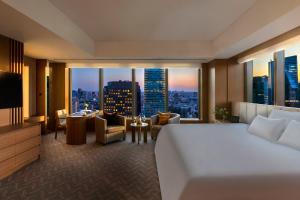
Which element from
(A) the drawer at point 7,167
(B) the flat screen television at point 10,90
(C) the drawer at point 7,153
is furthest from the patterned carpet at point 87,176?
(B) the flat screen television at point 10,90

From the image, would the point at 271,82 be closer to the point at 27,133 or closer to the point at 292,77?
the point at 292,77

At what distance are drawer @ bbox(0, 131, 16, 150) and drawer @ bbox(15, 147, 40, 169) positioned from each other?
327 mm

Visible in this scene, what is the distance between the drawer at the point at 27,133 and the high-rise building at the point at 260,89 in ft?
Answer: 16.8

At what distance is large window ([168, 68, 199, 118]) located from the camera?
7.04 m

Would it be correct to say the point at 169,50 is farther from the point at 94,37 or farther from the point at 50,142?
the point at 50,142

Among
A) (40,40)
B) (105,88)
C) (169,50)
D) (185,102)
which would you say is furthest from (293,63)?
(105,88)

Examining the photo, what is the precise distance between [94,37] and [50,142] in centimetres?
305

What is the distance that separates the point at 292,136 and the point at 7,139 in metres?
4.15

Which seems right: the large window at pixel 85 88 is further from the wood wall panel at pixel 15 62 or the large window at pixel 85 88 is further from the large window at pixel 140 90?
the wood wall panel at pixel 15 62

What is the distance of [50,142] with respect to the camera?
5254mm

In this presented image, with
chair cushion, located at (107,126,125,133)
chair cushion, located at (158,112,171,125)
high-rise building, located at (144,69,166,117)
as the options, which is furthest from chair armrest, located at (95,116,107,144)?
high-rise building, located at (144,69,166,117)

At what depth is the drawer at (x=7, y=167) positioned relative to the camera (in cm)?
301

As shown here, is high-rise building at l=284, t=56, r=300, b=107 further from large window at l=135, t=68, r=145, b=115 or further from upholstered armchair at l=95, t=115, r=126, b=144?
large window at l=135, t=68, r=145, b=115

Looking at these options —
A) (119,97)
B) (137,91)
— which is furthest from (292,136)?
(119,97)
